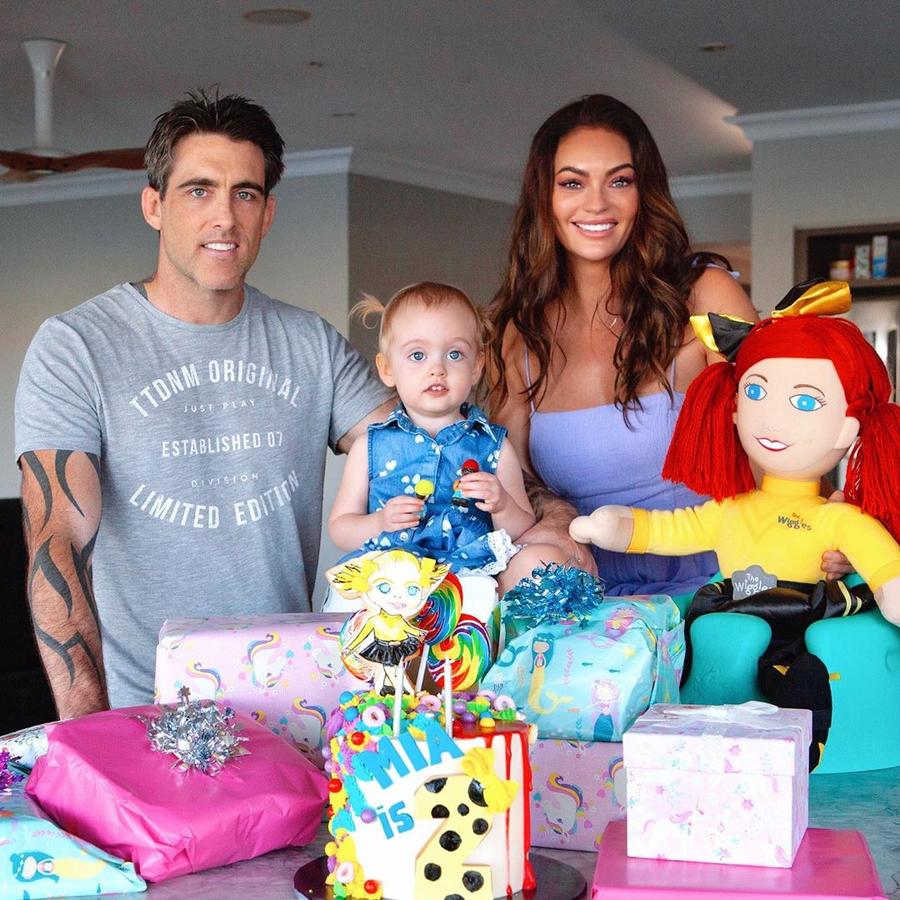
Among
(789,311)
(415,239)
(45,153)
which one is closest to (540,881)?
(789,311)

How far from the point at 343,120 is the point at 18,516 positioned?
4314 millimetres

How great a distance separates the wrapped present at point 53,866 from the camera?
0.99 metres

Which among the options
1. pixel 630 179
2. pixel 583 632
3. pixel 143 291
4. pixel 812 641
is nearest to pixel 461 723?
pixel 583 632

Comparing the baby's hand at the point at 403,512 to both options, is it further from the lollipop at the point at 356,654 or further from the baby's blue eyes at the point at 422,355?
the lollipop at the point at 356,654

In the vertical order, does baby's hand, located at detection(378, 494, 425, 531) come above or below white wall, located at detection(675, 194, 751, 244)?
below

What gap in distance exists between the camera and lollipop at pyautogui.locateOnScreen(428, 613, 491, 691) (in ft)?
3.24

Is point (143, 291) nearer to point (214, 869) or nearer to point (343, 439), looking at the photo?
point (343, 439)

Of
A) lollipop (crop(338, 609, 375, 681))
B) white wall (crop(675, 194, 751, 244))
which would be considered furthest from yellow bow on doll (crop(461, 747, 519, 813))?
white wall (crop(675, 194, 751, 244))

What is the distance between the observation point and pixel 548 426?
1.88 metres

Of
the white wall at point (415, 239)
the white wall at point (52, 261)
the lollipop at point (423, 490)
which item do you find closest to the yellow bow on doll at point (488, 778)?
the lollipop at point (423, 490)

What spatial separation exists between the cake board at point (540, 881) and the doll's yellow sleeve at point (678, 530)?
1.78ft

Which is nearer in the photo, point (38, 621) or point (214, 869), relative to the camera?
point (214, 869)

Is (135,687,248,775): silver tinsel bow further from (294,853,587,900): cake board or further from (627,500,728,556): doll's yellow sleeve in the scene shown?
(627,500,728,556): doll's yellow sleeve

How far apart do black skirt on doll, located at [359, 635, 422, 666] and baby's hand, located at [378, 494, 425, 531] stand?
71 cm
